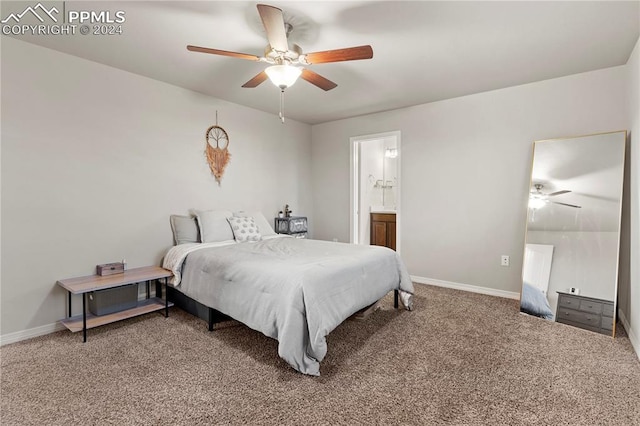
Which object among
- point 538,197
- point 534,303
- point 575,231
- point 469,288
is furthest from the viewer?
point 469,288

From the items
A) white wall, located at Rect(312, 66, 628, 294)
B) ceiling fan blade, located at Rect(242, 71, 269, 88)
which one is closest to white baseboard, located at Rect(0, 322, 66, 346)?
ceiling fan blade, located at Rect(242, 71, 269, 88)

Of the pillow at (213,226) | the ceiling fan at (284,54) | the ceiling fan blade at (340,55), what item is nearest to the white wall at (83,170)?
the pillow at (213,226)

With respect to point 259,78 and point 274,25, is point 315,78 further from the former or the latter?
point 274,25

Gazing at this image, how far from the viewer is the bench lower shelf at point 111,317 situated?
8.47ft

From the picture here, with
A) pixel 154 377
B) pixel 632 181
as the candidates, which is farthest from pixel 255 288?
pixel 632 181

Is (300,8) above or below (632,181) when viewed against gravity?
above

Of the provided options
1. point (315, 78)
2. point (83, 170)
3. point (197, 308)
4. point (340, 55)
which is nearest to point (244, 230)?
point (197, 308)

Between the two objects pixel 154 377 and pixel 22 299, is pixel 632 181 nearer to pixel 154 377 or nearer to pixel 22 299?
pixel 154 377

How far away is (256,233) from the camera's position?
368cm

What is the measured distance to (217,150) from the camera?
157 inches

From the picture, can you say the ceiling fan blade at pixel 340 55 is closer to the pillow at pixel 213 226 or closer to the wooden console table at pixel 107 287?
the pillow at pixel 213 226

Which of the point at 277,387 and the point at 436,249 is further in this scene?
the point at 436,249

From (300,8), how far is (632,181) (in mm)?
3082

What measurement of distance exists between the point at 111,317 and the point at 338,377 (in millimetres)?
2121
